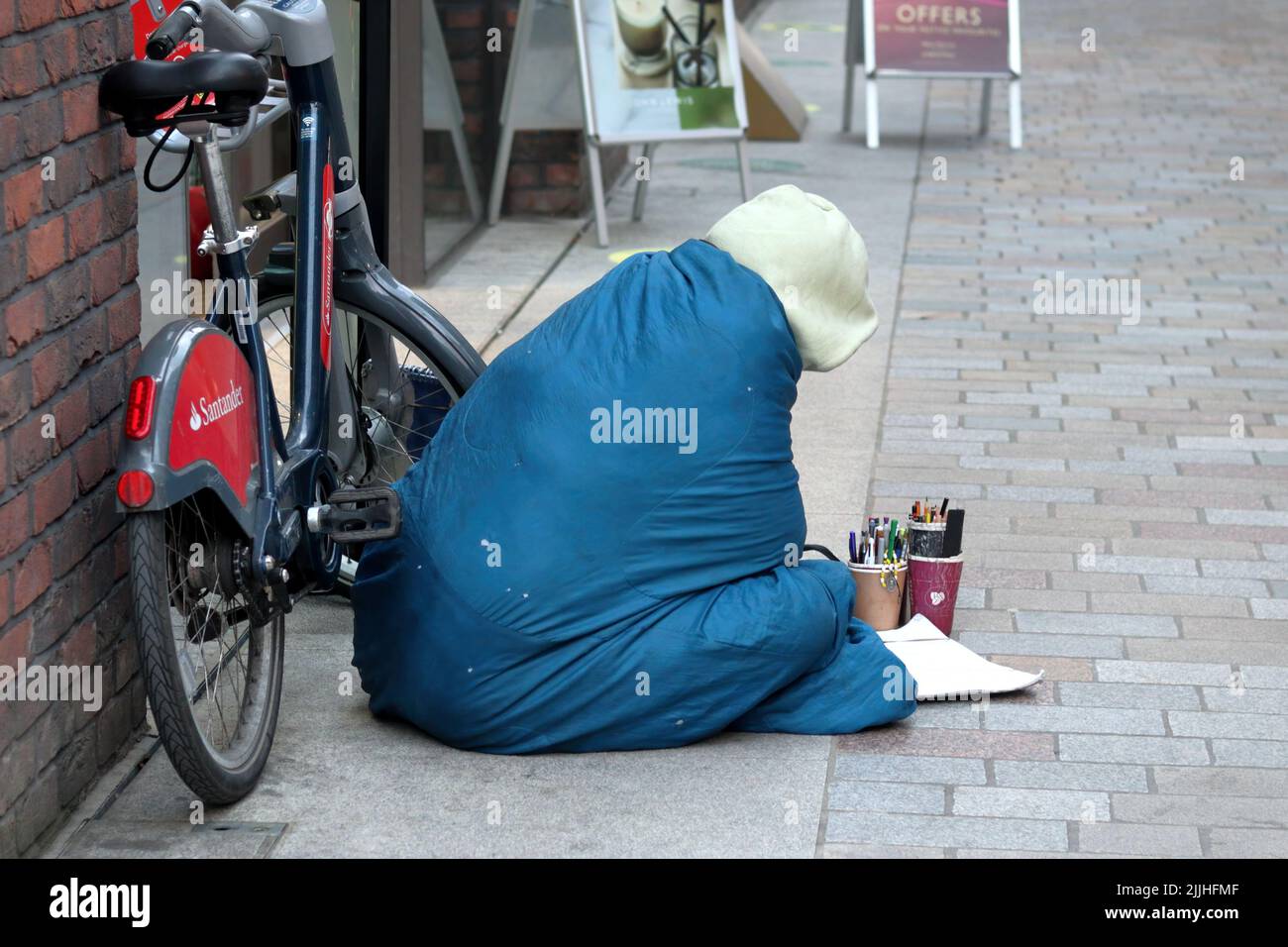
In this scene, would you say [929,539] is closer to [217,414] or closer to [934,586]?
[934,586]

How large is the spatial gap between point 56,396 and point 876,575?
1806 millimetres

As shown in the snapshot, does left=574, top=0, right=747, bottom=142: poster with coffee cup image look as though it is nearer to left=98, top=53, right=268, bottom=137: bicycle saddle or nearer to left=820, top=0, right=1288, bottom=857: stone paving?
left=820, top=0, right=1288, bottom=857: stone paving

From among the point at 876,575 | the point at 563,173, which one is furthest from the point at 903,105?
the point at 876,575

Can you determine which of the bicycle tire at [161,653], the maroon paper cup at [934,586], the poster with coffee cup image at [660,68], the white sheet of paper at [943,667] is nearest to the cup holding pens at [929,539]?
the maroon paper cup at [934,586]

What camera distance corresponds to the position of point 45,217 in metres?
2.98

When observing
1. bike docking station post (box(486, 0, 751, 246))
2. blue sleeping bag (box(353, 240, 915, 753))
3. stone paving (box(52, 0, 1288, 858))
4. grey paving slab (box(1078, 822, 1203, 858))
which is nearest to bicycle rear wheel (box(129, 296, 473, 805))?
stone paving (box(52, 0, 1288, 858))

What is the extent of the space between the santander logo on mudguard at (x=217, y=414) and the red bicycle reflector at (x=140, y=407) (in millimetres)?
44

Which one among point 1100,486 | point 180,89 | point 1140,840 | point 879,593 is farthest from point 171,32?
point 1100,486

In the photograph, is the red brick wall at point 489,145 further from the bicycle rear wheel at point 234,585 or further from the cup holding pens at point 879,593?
the cup holding pens at point 879,593

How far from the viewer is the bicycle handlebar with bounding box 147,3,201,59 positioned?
3.10 metres

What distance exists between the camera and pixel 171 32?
313 centimetres

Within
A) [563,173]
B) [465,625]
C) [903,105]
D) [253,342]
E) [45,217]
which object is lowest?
[903,105]

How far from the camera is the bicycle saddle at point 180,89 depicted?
3.05 m

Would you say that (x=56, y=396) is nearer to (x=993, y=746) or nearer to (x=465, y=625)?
(x=465, y=625)
